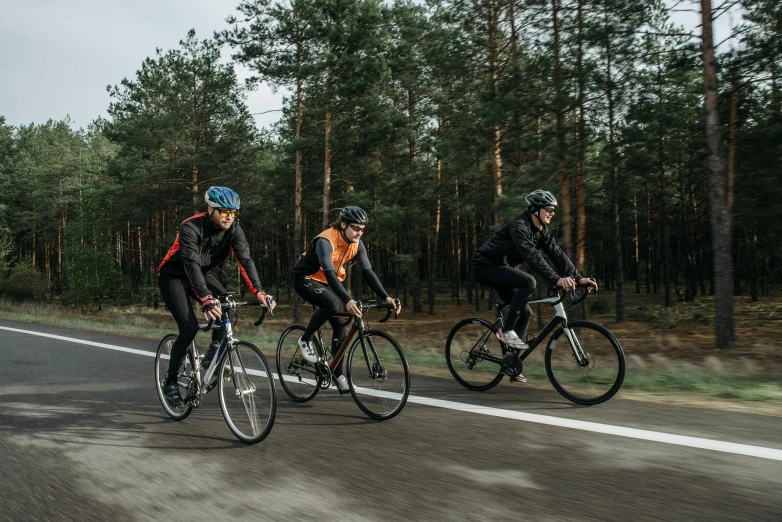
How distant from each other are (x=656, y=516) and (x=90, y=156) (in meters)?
63.0

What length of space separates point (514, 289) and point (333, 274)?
7.15 ft

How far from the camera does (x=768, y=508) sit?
3057 mm

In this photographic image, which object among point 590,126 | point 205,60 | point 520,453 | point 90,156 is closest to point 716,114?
point 590,126

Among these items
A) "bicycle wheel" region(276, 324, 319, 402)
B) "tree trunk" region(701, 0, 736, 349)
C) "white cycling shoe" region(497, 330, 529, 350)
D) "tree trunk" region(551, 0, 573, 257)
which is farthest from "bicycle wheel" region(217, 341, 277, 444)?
"tree trunk" region(551, 0, 573, 257)

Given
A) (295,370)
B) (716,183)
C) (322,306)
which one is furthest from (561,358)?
(716,183)

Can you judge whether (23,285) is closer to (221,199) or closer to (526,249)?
(221,199)

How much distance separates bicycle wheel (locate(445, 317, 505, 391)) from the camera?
6512mm

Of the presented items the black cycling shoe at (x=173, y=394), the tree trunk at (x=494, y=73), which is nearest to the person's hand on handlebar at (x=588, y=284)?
the black cycling shoe at (x=173, y=394)

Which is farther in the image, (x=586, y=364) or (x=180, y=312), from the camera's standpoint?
(x=586, y=364)

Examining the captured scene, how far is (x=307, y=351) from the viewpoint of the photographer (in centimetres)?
609

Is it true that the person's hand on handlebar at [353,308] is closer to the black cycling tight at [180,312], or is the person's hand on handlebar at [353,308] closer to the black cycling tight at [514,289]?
the black cycling tight at [180,312]

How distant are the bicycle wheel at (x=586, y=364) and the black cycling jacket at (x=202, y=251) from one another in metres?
3.01

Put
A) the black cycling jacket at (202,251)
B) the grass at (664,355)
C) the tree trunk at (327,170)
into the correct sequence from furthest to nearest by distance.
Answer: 1. the tree trunk at (327,170)
2. the grass at (664,355)
3. the black cycling jacket at (202,251)

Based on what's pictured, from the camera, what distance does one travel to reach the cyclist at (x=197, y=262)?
16.2 feet
